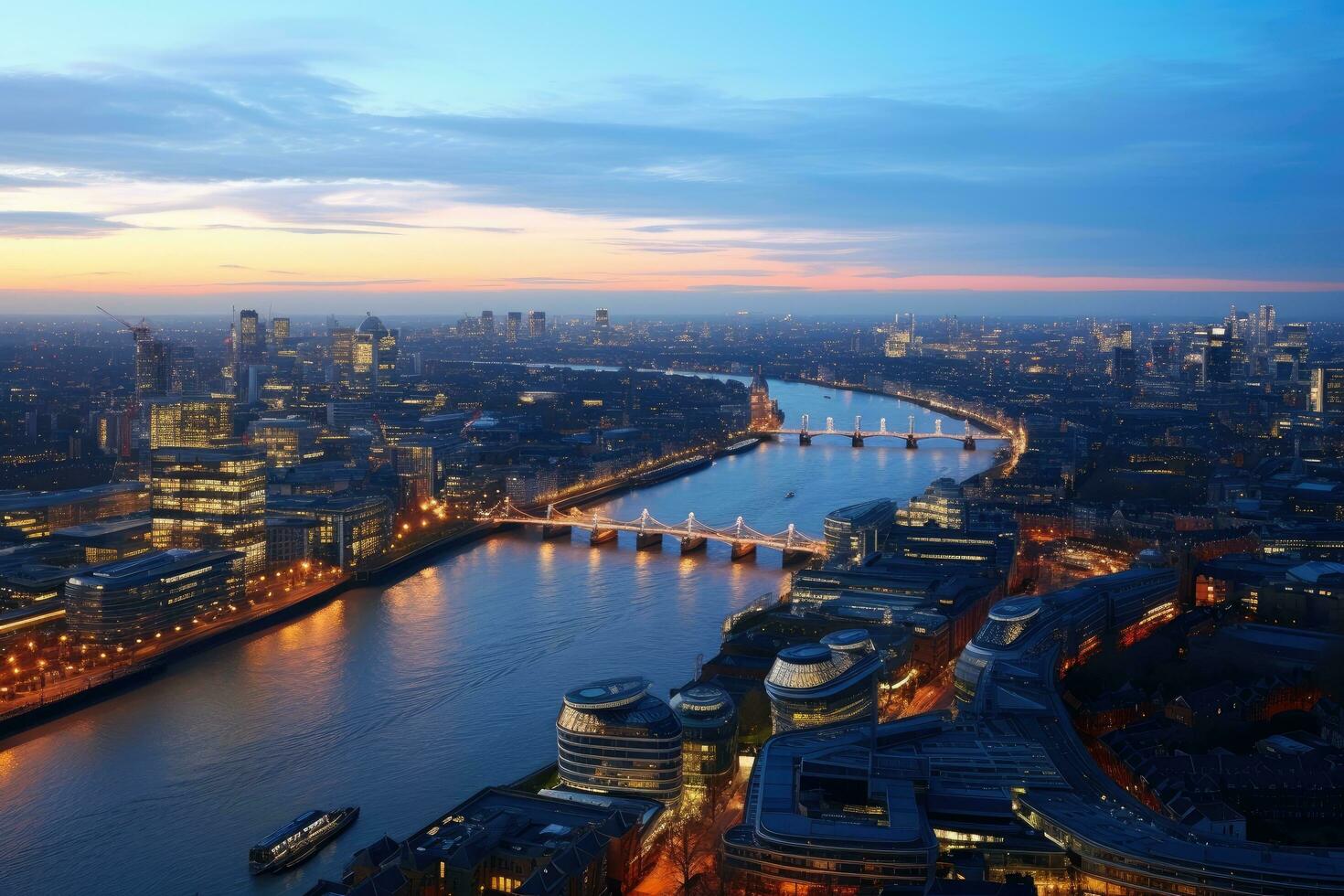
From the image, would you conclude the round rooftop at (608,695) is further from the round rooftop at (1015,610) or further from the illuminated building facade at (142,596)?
the illuminated building facade at (142,596)

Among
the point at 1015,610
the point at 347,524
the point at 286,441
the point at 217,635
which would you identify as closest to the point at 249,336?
the point at 286,441

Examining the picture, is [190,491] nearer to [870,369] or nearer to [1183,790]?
[1183,790]

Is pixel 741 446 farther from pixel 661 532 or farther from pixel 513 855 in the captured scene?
pixel 513 855

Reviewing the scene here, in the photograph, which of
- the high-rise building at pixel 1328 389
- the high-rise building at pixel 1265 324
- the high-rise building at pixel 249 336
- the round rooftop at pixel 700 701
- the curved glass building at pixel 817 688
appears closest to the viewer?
the round rooftop at pixel 700 701

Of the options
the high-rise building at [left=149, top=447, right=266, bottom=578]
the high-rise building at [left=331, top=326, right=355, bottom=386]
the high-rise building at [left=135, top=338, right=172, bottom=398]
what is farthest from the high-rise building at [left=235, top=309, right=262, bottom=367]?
the high-rise building at [left=149, top=447, right=266, bottom=578]

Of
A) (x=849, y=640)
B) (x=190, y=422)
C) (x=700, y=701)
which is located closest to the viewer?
(x=700, y=701)

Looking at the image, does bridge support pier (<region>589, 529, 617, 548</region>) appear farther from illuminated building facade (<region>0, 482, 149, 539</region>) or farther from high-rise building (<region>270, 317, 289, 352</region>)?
high-rise building (<region>270, 317, 289, 352</region>)

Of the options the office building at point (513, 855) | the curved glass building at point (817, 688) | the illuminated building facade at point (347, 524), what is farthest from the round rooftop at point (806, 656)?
the illuminated building facade at point (347, 524)
